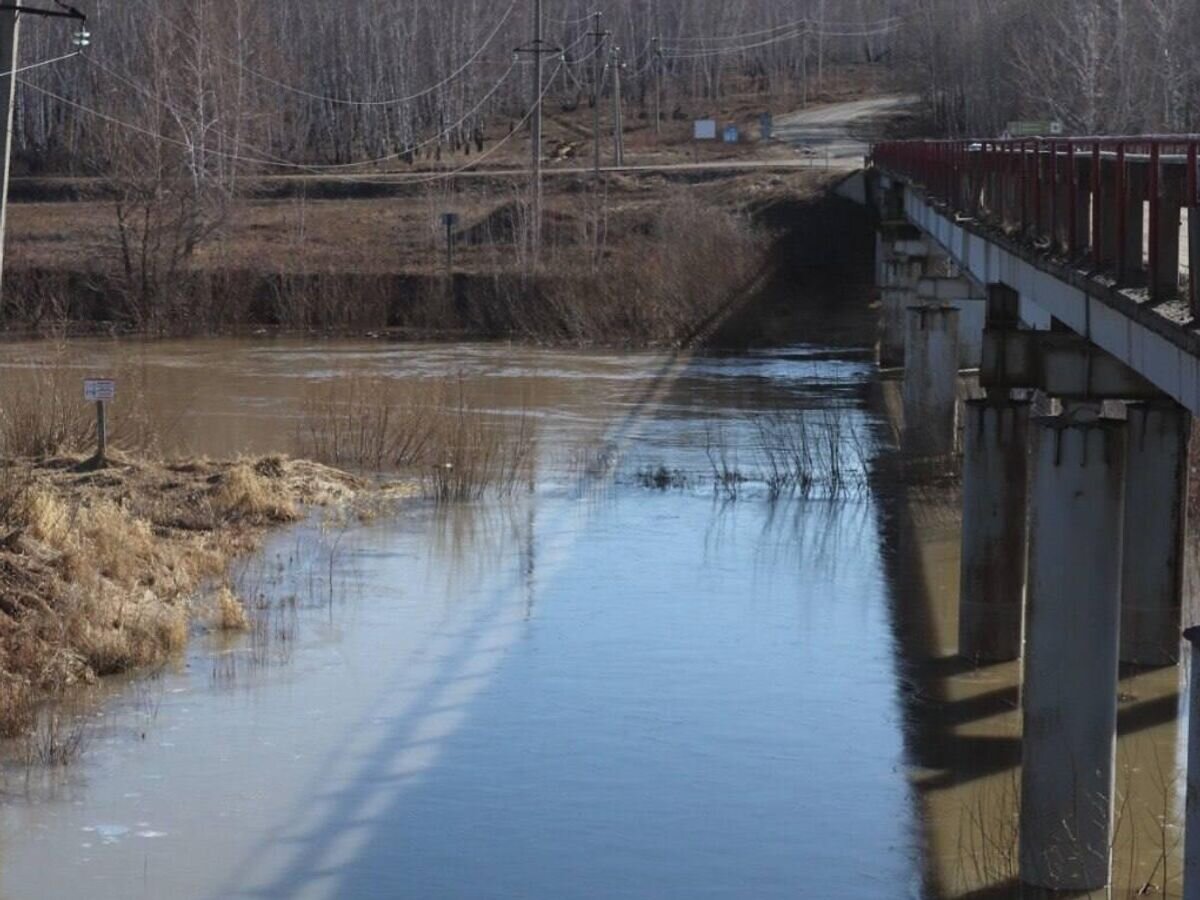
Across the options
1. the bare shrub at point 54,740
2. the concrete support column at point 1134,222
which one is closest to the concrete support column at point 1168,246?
the concrete support column at point 1134,222

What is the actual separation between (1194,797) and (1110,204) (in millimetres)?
4350

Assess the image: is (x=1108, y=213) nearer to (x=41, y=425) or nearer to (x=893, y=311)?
(x=41, y=425)

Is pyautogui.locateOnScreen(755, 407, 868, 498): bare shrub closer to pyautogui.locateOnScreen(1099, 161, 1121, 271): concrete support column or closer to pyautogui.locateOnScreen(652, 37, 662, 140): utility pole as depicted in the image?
pyautogui.locateOnScreen(1099, 161, 1121, 271): concrete support column

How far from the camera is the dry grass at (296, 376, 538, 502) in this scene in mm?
24062

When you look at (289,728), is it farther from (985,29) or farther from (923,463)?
(985,29)

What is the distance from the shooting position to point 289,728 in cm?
1423

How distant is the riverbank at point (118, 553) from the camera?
1507cm

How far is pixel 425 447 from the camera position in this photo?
86.8 feet

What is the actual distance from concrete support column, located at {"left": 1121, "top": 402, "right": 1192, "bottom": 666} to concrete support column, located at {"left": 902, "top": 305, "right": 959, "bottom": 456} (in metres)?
10.8

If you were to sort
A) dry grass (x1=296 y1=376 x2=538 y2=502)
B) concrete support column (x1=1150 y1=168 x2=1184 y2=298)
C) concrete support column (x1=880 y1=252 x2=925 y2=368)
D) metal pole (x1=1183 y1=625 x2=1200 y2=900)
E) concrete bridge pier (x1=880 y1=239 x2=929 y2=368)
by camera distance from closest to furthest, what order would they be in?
metal pole (x1=1183 y1=625 x2=1200 y2=900)
concrete support column (x1=1150 y1=168 x2=1184 y2=298)
dry grass (x1=296 y1=376 x2=538 y2=502)
concrete bridge pier (x1=880 y1=239 x2=929 y2=368)
concrete support column (x1=880 y1=252 x2=925 y2=368)

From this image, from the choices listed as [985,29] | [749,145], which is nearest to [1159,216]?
[749,145]

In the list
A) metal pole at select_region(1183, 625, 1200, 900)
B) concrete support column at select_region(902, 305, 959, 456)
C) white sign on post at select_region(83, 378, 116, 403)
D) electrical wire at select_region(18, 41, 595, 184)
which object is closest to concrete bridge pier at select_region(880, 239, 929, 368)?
concrete support column at select_region(902, 305, 959, 456)

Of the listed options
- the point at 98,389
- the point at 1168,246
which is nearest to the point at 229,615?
the point at 98,389

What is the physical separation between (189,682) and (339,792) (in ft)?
9.31
